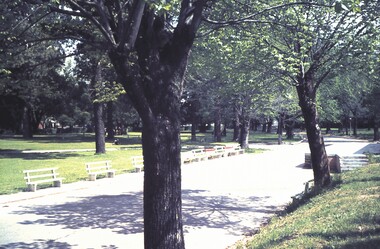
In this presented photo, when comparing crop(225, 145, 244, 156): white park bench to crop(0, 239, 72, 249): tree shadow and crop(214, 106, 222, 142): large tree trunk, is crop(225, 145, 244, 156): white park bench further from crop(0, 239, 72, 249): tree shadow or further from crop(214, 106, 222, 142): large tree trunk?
crop(0, 239, 72, 249): tree shadow

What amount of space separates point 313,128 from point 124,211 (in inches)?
235

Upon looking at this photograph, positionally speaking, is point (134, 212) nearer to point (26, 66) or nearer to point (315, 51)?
point (315, 51)

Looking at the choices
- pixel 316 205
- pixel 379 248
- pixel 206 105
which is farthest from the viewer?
pixel 206 105

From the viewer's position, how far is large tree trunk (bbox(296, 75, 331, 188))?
1206cm

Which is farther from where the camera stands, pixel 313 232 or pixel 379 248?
pixel 313 232

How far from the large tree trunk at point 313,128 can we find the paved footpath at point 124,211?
4.74 ft

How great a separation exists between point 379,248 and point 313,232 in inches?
61.8

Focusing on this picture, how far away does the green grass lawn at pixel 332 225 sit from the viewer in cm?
598

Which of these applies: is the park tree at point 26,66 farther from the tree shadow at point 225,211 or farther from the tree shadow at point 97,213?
the tree shadow at point 225,211

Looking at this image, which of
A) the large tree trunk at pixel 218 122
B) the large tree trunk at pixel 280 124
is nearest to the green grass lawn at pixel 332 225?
the large tree trunk at pixel 218 122

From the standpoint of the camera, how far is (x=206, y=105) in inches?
1768

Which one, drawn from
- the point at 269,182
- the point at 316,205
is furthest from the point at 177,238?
the point at 269,182

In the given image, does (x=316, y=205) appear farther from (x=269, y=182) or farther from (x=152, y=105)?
(x=269, y=182)

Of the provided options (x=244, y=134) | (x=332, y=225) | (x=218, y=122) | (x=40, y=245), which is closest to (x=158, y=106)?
(x=332, y=225)
